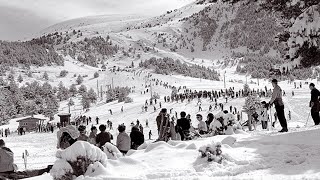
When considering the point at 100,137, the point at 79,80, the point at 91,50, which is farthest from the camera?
the point at 91,50

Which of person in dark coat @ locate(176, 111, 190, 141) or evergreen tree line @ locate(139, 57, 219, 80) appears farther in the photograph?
evergreen tree line @ locate(139, 57, 219, 80)

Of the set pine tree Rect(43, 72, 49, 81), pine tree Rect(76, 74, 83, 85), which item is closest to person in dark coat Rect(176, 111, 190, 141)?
pine tree Rect(76, 74, 83, 85)

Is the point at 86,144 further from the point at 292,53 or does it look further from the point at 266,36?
the point at 266,36

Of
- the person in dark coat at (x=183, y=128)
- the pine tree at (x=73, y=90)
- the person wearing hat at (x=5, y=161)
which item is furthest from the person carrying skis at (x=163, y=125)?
the pine tree at (x=73, y=90)

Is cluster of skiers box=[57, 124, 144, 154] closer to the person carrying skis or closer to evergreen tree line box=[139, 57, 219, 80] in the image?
the person carrying skis

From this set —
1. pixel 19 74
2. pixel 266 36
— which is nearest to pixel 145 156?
pixel 19 74

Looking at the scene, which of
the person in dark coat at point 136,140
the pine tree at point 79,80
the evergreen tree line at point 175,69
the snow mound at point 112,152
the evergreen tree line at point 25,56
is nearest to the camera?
the snow mound at point 112,152

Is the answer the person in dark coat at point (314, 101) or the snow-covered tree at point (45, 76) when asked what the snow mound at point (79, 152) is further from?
the snow-covered tree at point (45, 76)

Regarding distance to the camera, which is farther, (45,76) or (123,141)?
(45,76)

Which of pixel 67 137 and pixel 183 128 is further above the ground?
pixel 67 137

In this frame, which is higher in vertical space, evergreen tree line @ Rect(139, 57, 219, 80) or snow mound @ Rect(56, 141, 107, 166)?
evergreen tree line @ Rect(139, 57, 219, 80)

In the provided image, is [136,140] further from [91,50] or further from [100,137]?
[91,50]

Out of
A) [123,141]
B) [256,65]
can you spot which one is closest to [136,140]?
[123,141]

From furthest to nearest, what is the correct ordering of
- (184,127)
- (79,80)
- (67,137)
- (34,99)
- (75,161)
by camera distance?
(79,80)
(34,99)
(184,127)
(67,137)
(75,161)
